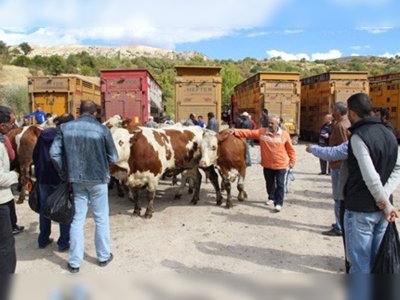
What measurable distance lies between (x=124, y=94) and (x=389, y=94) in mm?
13391

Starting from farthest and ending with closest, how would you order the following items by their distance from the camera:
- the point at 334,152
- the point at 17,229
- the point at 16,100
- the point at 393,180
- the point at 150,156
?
the point at 16,100
the point at 150,156
the point at 17,229
the point at 334,152
the point at 393,180

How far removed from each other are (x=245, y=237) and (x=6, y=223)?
3347mm

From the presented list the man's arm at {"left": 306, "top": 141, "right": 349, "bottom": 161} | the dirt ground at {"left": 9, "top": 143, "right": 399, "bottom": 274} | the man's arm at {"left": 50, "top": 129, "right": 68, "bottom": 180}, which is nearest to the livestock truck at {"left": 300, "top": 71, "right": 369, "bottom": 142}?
the dirt ground at {"left": 9, "top": 143, "right": 399, "bottom": 274}

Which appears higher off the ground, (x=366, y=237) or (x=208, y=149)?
(x=208, y=149)

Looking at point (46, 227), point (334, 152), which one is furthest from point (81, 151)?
point (334, 152)

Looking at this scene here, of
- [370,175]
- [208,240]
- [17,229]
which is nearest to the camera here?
[370,175]

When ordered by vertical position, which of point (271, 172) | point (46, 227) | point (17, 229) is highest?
point (271, 172)

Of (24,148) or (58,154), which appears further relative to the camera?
(24,148)

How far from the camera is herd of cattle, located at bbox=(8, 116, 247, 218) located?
6477 millimetres

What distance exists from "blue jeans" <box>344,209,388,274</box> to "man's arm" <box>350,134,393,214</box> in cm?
16

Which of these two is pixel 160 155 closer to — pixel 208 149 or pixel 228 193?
pixel 208 149

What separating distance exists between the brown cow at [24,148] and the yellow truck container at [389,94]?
1610cm

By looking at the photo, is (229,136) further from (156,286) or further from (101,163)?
(156,286)

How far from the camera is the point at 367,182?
9.94ft
